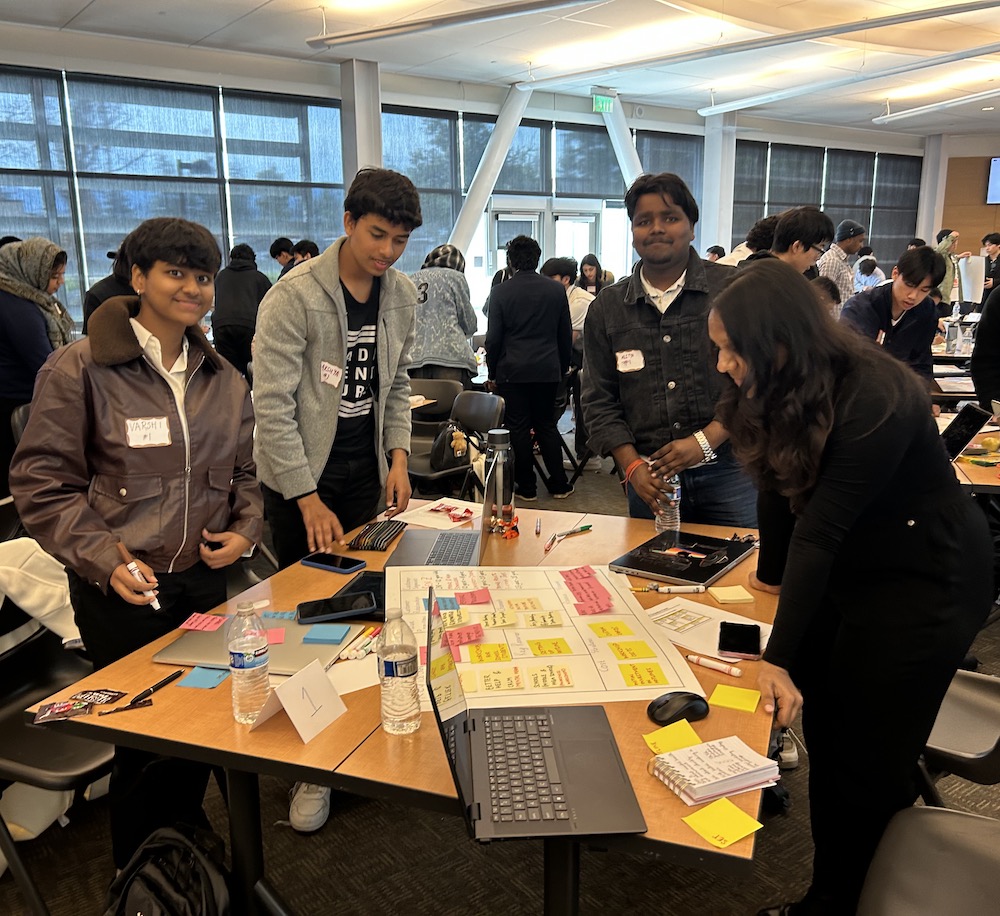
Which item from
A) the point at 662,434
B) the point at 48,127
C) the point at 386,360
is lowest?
the point at 662,434

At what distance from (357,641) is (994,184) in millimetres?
15522

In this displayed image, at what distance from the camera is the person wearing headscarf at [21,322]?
3961mm

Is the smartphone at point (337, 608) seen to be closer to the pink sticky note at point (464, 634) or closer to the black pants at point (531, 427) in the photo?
the pink sticky note at point (464, 634)

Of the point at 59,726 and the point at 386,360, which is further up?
the point at 386,360

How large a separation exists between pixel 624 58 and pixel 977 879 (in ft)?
26.4

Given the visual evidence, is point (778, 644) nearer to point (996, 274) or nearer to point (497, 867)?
point (497, 867)

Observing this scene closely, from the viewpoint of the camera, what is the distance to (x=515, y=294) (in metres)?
4.95

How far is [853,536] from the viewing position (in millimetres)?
1366

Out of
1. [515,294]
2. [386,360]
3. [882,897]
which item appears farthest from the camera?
[515,294]

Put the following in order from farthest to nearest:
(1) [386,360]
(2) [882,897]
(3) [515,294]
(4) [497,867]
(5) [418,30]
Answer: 1. (5) [418,30]
2. (3) [515,294]
3. (1) [386,360]
4. (4) [497,867]
5. (2) [882,897]

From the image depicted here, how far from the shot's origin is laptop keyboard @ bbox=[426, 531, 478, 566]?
1929 millimetres

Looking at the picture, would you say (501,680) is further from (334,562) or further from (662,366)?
(662,366)

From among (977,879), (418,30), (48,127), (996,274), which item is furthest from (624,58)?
(977,879)

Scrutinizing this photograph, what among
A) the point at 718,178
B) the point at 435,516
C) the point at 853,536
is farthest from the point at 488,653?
the point at 718,178
